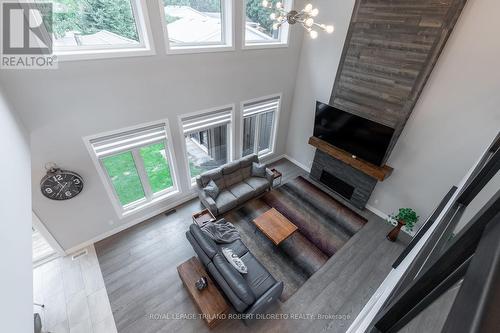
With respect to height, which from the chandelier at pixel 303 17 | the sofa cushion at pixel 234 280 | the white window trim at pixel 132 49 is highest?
the chandelier at pixel 303 17

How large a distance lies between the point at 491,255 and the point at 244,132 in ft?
17.7

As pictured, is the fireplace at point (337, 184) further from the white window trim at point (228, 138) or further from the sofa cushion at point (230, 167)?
the white window trim at point (228, 138)

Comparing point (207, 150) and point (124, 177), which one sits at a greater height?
point (124, 177)

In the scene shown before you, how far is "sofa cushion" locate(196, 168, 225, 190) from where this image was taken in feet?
15.7

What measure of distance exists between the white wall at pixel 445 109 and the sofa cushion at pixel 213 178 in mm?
3024

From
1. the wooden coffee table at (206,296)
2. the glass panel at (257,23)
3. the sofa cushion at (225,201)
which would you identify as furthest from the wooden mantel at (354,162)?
the wooden coffee table at (206,296)

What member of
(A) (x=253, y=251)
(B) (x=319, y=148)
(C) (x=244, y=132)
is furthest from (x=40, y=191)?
(B) (x=319, y=148)

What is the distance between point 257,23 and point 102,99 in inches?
129

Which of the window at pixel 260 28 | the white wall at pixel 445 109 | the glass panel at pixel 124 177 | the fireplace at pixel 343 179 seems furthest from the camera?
the fireplace at pixel 343 179

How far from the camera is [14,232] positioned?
1688 millimetres

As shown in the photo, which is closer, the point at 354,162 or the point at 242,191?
the point at 354,162

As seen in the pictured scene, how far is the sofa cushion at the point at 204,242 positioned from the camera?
3.20 metres

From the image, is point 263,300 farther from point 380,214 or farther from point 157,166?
point 380,214

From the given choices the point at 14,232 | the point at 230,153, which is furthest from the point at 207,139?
the point at 14,232
